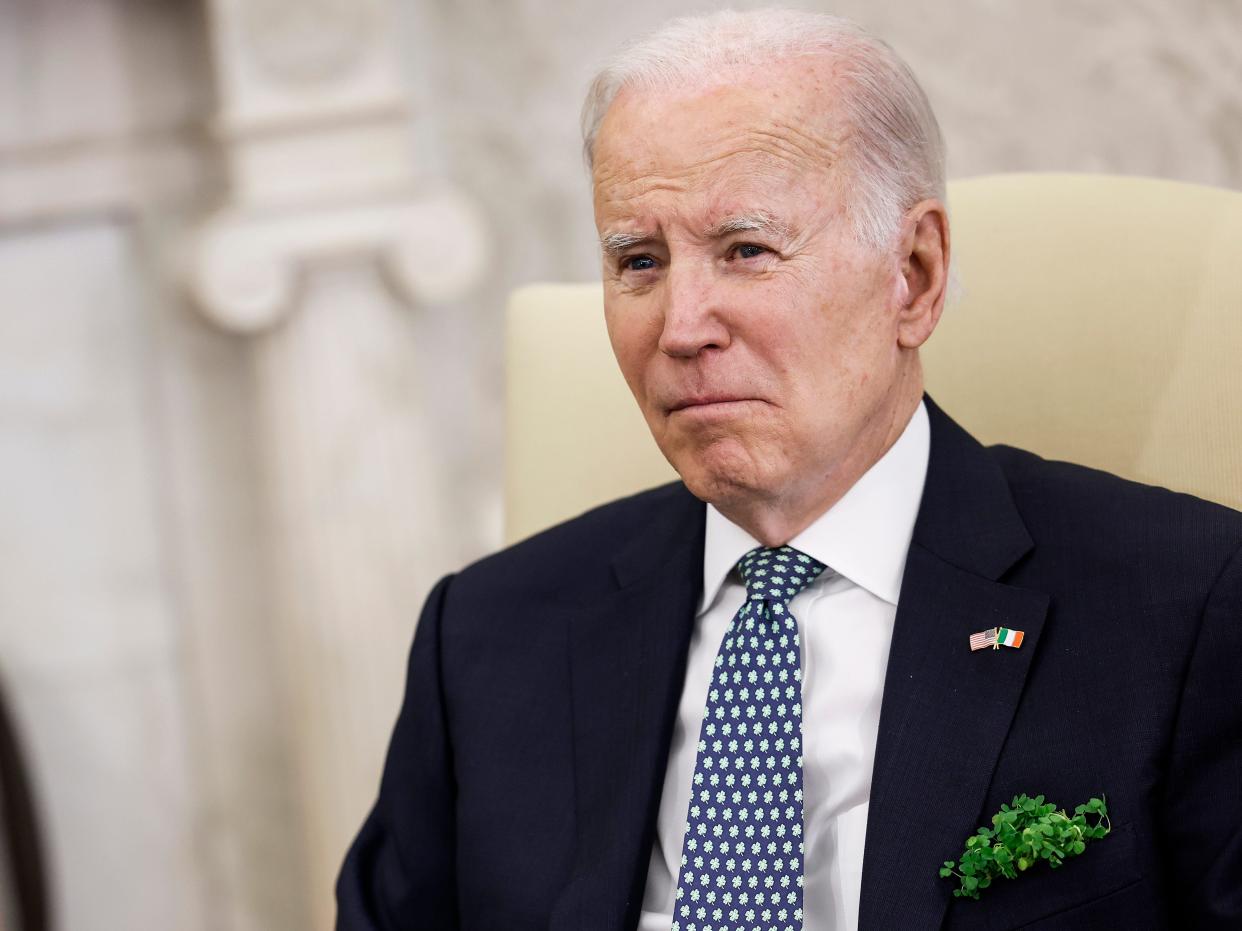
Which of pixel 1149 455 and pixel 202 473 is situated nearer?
pixel 1149 455

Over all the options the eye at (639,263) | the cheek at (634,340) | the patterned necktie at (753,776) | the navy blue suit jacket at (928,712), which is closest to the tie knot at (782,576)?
the patterned necktie at (753,776)

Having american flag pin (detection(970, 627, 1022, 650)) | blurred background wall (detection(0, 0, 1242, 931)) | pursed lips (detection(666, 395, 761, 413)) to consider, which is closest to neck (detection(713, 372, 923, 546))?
pursed lips (detection(666, 395, 761, 413))

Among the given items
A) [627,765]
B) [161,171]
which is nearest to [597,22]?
[161,171]

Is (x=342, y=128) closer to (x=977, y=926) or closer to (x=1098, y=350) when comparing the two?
(x=1098, y=350)

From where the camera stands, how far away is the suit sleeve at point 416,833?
5.61 feet

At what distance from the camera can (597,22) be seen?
2.91m

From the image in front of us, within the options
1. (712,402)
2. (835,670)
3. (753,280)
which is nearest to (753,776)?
(835,670)

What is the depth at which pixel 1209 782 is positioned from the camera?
4.26ft

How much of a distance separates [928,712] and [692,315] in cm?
45

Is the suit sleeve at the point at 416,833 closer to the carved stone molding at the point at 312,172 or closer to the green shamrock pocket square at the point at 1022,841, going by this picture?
the green shamrock pocket square at the point at 1022,841

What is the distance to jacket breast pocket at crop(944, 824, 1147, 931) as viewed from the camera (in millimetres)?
1306

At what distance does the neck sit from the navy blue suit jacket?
6cm

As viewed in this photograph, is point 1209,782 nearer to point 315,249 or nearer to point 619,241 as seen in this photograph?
point 619,241

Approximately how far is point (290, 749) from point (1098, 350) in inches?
82.4
